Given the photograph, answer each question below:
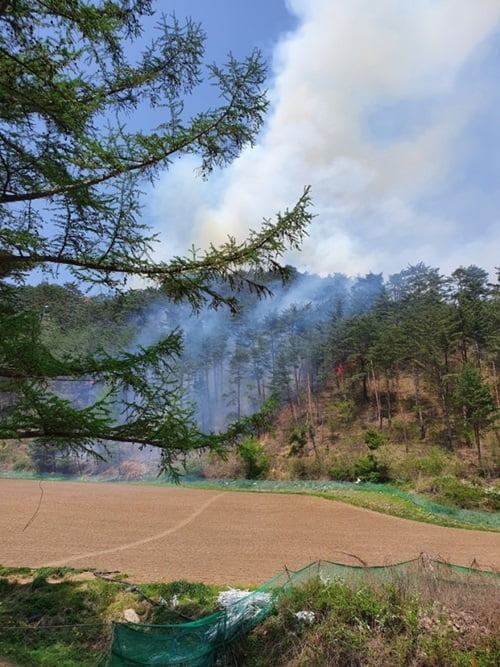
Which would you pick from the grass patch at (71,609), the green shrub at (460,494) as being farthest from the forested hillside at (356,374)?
the grass patch at (71,609)

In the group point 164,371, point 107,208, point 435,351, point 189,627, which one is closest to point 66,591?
point 189,627

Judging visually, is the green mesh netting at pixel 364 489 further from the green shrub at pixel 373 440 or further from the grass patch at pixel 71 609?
the grass patch at pixel 71 609

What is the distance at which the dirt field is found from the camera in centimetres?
1323

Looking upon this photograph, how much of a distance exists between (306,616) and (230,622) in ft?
3.63

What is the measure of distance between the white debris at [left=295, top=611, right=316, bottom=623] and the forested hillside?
1668cm

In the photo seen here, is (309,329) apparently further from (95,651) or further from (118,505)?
(95,651)

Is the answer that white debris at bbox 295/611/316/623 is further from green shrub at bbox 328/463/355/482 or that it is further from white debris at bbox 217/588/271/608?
green shrub at bbox 328/463/355/482

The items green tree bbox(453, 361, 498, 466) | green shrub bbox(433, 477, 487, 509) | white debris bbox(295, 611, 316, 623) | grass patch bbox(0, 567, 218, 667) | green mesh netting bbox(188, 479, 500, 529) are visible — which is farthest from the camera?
green tree bbox(453, 361, 498, 466)

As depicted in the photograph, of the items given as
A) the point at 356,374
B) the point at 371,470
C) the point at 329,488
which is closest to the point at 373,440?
the point at 371,470

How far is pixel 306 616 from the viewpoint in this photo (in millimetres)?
6445

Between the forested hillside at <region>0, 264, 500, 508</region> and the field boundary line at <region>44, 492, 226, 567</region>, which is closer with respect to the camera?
the field boundary line at <region>44, 492, 226, 567</region>

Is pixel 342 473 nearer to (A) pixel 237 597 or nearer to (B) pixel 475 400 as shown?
(B) pixel 475 400

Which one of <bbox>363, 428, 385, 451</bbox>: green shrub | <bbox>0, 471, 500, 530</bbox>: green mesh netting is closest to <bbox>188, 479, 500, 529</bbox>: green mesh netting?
<bbox>0, 471, 500, 530</bbox>: green mesh netting

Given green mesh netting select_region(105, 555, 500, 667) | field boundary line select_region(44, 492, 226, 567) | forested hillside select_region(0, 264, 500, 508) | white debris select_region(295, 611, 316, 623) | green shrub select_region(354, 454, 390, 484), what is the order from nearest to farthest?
1. green mesh netting select_region(105, 555, 500, 667)
2. white debris select_region(295, 611, 316, 623)
3. field boundary line select_region(44, 492, 226, 567)
4. green shrub select_region(354, 454, 390, 484)
5. forested hillside select_region(0, 264, 500, 508)
